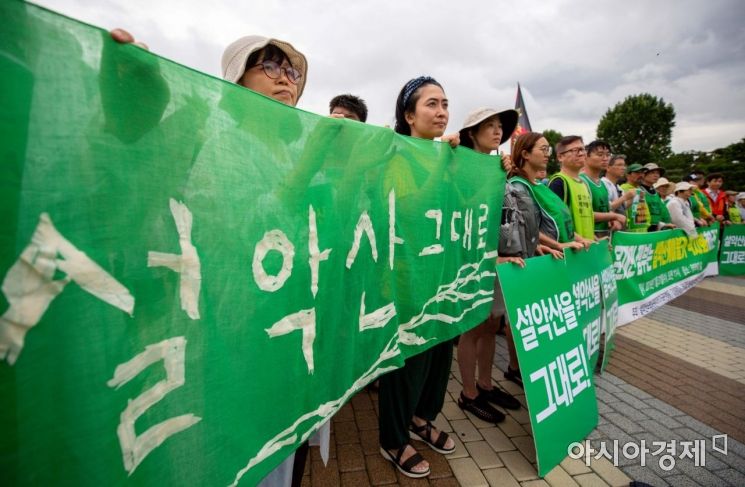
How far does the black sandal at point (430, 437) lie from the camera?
218 cm

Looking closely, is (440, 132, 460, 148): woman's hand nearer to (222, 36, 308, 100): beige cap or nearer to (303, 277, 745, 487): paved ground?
(222, 36, 308, 100): beige cap

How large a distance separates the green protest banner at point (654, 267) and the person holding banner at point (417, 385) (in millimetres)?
3252

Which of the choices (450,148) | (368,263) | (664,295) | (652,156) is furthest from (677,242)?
(652,156)

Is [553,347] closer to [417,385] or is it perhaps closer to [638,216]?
[417,385]

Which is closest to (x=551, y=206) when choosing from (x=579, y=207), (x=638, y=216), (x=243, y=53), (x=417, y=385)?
(x=579, y=207)

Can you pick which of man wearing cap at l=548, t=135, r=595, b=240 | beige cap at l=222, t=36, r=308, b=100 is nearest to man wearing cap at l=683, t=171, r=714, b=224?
man wearing cap at l=548, t=135, r=595, b=240

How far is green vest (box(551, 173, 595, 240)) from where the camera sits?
121 inches

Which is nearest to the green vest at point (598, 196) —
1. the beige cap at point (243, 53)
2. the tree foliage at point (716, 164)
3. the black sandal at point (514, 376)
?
the black sandal at point (514, 376)

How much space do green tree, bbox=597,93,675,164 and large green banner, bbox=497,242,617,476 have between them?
47.4 metres

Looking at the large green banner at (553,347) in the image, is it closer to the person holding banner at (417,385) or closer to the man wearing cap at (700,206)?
the person holding banner at (417,385)

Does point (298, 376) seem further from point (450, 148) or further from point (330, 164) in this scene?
point (450, 148)

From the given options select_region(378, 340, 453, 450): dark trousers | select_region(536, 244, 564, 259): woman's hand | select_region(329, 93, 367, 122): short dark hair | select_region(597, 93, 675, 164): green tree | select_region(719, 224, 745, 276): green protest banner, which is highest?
select_region(597, 93, 675, 164): green tree

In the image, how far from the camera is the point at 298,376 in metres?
1.18

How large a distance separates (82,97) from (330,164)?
29.1 inches
